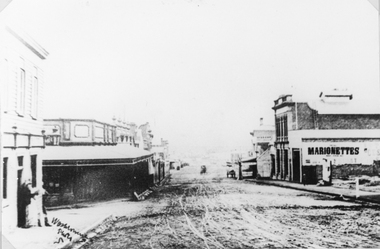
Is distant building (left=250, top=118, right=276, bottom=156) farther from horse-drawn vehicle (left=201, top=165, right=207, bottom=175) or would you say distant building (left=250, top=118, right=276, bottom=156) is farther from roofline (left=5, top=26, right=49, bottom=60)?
roofline (left=5, top=26, right=49, bottom=60)

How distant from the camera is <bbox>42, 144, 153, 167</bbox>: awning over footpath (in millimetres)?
3646

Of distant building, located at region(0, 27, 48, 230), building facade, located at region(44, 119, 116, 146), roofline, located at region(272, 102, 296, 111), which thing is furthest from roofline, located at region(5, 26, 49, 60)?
roofline, located at region(272, 102, 296, 111)

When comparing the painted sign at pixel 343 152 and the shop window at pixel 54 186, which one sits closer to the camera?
the shop window at pixel 54 186

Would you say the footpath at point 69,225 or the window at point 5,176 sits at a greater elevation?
the window at point 5,176

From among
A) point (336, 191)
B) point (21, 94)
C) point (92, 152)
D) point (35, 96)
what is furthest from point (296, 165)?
point (21, 94)

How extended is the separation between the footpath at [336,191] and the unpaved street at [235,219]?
52 mm

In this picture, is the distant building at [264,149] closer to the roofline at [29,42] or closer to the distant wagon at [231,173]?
the distant wagon at [231,173]

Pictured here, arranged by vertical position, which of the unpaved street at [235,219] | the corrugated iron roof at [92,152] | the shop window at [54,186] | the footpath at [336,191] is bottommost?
the unpaved street at [235,219]

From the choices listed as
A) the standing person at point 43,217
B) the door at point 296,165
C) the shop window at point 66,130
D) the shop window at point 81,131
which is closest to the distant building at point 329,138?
the door at point 296,165

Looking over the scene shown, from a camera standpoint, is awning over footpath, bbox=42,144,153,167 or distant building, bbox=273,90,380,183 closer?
awning over footpath, bbox=42,144,153,167

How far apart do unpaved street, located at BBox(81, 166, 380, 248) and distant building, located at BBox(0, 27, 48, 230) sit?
80cm

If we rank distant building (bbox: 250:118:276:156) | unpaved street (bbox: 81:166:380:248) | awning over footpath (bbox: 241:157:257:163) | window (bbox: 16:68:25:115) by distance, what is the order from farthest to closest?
awning over footpath (bbox: 241:157:257:163)
distant building (bbox: 250:118:276:156)
window (bbox: 16:68:25:115)
unpaved street (bbox: 81:166:380:248)

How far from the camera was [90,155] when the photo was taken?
12.2 ft

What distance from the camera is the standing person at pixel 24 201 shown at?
3588 millimetres
